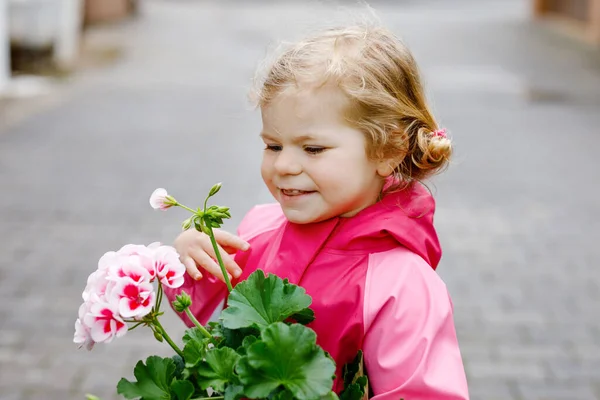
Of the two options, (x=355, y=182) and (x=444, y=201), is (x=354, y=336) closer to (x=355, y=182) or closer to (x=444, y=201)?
(x=355, y=182)

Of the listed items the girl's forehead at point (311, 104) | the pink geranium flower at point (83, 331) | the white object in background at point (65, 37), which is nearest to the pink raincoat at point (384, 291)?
the girl's forehead at point (311, 104)

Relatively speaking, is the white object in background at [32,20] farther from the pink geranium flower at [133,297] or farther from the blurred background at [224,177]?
the pink geranium flower at [133,297]

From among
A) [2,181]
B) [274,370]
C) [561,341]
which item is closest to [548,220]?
[561,341]

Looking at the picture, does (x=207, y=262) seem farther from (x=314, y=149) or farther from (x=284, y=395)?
(x=284, y=395)

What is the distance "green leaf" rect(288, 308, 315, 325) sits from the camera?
1588mm

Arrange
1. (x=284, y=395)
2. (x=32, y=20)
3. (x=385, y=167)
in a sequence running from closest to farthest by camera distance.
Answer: (x=284, y=395)
(x=385, y=167)
(x=32, y=20)

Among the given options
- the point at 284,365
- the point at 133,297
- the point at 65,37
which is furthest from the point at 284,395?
the point at 65,37

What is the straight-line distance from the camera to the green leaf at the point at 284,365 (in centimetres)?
137

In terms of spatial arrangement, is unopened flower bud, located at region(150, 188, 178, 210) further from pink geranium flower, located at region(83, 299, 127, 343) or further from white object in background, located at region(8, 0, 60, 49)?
white object in background, located at region(8, 0, 60, 49)

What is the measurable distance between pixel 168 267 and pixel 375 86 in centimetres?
55

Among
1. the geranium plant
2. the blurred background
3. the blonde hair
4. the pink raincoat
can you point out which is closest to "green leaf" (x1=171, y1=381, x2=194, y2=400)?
the geranium plant

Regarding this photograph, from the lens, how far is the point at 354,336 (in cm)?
171

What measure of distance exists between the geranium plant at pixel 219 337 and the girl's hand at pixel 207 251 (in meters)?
0.27

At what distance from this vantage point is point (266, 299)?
1520 mm
